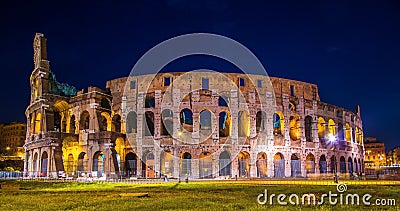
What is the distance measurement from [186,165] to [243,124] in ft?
29.4

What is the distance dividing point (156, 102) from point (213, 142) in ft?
25.9

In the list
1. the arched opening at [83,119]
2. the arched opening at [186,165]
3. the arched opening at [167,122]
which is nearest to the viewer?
the arched opening at [186,165]

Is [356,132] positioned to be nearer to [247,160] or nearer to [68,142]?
[247,160]

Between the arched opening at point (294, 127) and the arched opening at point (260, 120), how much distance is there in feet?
13.7

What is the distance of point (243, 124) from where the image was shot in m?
46.8

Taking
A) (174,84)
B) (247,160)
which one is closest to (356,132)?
(247,160)

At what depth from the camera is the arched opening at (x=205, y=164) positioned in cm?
4228

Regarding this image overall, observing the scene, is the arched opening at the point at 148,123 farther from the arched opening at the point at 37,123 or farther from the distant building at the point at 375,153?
the distant building at the point at 375,153

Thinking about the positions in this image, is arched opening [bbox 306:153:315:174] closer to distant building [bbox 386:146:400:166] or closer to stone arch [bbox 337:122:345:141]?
stone arch [bbox 337:122:345:141]

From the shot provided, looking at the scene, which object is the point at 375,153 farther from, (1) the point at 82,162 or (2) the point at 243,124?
(1) the point at 82,162

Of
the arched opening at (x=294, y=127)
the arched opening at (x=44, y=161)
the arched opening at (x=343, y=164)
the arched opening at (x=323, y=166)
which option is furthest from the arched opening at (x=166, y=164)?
the arched opening at (x=343, y=164)

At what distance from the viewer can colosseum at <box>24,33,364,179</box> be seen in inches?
1656

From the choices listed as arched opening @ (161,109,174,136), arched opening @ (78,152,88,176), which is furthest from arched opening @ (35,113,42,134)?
arched opening @ (161,109,174,136)

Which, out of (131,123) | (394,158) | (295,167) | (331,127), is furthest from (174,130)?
(394,158)
